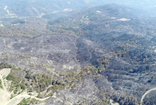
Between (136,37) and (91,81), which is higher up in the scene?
(136,37)

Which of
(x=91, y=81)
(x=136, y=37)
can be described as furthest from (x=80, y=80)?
(x=136, y=37)

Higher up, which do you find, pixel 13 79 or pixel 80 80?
pixel 13 79

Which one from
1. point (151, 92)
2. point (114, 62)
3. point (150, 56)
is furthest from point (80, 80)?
point (150, 56)

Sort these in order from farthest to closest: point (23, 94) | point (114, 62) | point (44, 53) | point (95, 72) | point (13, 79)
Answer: point (44, 53), point (114, 62), point (95, 72), point (13, 79), point (23, 94)

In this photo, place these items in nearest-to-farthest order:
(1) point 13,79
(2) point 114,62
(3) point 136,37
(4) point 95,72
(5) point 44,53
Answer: (1) point 13,79, (4) point 95,72, (2) point 114,62, (5) point 44,53, (3) point 136,37

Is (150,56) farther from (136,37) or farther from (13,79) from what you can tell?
(13,79)

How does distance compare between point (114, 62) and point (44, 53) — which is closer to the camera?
point (114, 62)

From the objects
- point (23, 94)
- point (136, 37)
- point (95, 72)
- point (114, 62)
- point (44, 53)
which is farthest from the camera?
point (136, 37)

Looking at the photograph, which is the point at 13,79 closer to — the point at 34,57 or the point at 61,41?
the point at 34,57

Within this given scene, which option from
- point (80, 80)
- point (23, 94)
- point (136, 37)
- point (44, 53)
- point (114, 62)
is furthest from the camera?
point (136, 37)
